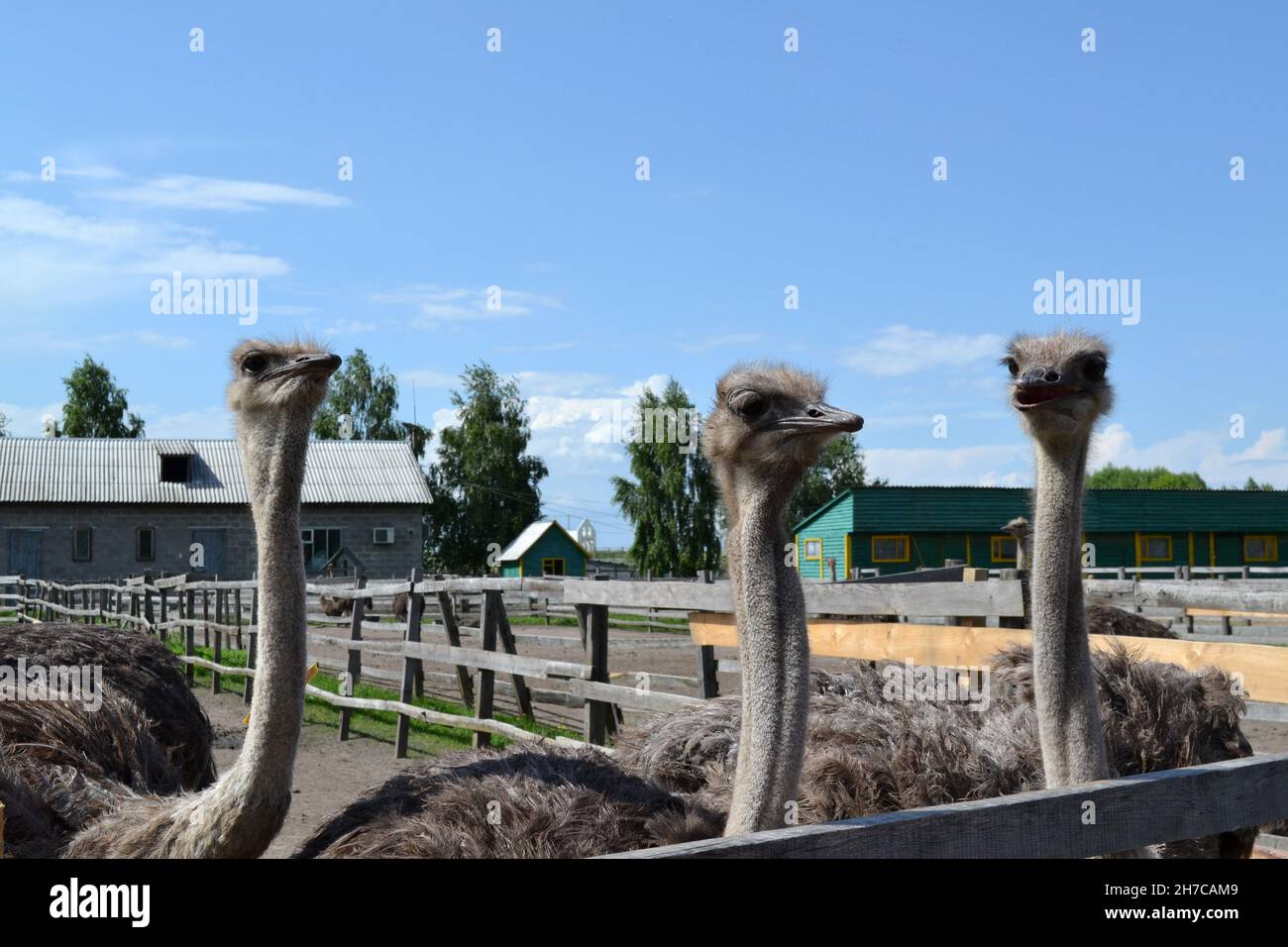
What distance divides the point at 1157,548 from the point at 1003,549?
3830 mm

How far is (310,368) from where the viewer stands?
11.1 ft

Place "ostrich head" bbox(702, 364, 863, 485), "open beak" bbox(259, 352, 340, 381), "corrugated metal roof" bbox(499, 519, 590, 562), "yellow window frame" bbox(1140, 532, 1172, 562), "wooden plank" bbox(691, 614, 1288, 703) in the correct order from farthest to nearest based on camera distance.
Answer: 1. "corrugated metal roof" bbox(499, 519, 590, 562)
2. "yellow window frame" bbox(1140, 532, 1172, 562)
3. "wooden plank" bbox(691, 614, 1288, 703)
4. "open beak" bbox(259, 352, 340, 381)
5. "ostrich head" bbox(702, 364, 863, 485)

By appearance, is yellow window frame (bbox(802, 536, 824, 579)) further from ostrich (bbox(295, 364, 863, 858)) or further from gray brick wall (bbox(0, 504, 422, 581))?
ostrich (bbox(295, 364, 863, 858))

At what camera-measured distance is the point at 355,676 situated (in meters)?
12.3

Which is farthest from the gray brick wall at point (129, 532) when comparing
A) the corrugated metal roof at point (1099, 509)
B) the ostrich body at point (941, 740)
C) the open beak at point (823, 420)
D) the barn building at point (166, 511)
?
the open beak at point (823, 420)

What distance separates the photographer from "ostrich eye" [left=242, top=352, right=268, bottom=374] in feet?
11.5

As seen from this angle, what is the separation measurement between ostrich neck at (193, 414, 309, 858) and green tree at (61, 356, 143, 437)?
158 ft

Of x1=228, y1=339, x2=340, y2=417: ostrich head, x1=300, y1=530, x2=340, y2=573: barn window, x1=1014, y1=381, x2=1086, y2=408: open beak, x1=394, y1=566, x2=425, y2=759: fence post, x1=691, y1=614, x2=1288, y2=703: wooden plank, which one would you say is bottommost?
x1=394, y1=566, x2=425, y2=759: fence post

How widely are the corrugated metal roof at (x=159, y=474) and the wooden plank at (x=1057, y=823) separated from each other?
30.8m

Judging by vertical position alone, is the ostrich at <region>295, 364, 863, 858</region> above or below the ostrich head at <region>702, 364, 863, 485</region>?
below

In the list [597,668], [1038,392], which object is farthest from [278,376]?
[597,668]

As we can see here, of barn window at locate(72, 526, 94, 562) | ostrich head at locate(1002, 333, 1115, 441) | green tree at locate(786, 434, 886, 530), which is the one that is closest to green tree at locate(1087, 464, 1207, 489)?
green tree at locate(786, 434, 886, 530)
